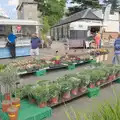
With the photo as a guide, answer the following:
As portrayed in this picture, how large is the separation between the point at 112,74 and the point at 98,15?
22.7 m

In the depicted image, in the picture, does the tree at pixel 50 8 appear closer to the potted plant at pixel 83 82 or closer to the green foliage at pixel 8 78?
the potted plant at pixel 83 82

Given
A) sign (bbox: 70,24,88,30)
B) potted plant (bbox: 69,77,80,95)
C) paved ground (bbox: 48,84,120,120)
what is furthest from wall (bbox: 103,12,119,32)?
potted plant (bbox: 69,77,80,95)

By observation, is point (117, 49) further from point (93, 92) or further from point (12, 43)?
point (12, 43)

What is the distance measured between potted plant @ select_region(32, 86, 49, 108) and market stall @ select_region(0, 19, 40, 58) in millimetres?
11031

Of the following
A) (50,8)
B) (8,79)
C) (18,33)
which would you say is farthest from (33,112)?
(50,8)

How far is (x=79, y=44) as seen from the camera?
907 inches

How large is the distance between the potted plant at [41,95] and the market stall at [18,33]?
11.0 metres

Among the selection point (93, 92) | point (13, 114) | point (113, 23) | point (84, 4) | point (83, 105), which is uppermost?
point (84, 4)

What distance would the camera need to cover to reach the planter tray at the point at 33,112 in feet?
15.1

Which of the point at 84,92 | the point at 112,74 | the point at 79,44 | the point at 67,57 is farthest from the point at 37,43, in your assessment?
the point at 79,44

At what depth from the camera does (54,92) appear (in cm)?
521

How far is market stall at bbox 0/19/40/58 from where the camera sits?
15.9 m

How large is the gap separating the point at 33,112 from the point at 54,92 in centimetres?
66

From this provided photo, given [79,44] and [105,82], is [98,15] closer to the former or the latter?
[79,44]
